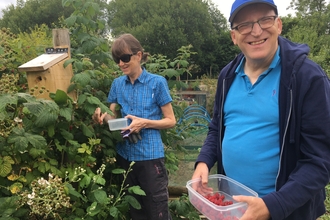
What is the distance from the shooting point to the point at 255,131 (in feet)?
4.74

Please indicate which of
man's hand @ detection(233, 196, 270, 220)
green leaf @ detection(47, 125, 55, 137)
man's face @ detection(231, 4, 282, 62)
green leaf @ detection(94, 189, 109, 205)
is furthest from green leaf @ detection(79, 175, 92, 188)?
man's face @ detection(231, 4, 282, 62)

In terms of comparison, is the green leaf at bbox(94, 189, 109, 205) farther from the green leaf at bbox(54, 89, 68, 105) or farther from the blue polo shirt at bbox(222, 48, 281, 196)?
the blue polo shirt at bbox(222, 48, 281, 196)

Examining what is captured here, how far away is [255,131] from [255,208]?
37cm

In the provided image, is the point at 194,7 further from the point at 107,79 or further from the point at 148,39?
the point at 107,79

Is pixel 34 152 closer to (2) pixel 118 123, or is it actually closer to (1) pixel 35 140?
(1) pixel 35 140

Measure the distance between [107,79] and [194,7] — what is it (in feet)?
96.9

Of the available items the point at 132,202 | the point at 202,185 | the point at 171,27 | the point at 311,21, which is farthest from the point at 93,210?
the point at 311,21

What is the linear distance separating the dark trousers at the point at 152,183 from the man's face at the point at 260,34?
1326 mm

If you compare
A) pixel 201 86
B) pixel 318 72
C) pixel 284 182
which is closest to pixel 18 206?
pixel 284 182

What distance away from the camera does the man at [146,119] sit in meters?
2.43

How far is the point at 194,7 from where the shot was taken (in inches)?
1194

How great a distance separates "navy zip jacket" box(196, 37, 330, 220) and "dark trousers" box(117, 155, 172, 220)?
1227mm

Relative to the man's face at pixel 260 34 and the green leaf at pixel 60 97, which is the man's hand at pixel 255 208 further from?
the green leaf at pixel 60 97

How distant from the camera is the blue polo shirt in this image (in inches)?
55.1
